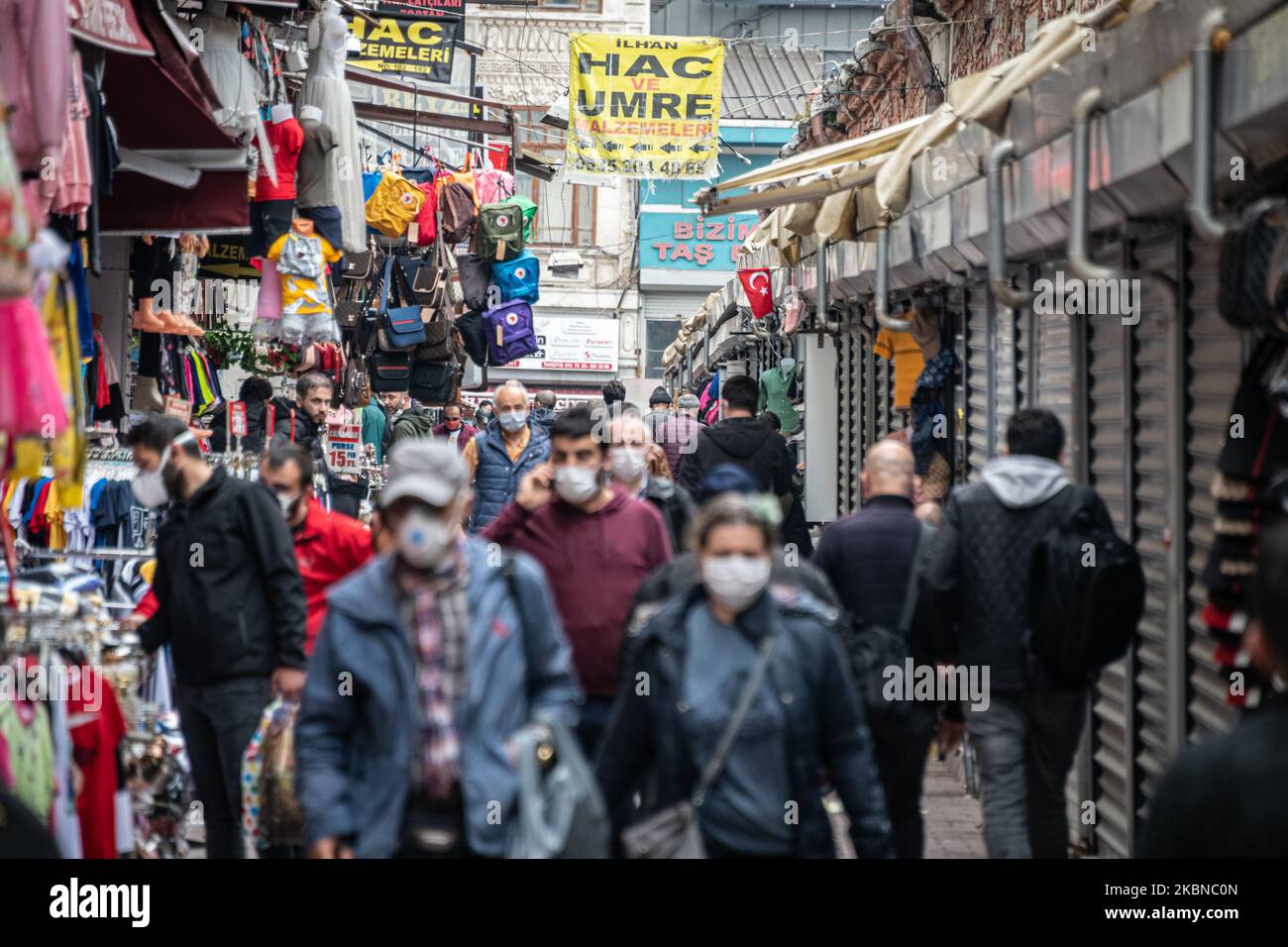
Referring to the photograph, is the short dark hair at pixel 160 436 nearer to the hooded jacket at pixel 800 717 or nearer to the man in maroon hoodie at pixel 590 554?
the man in maroon hoodie at pixel 590 554

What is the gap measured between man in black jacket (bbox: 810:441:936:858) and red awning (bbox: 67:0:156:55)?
3.68 metres

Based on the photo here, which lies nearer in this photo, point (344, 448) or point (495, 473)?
point (495, 473)

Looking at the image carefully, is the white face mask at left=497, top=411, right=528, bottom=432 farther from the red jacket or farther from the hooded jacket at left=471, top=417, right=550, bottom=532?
the red jacket

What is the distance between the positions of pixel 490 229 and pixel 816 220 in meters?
7.36

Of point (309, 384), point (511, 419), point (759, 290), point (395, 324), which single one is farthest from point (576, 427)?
point (759, 290)

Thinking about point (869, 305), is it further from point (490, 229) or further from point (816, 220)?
point (490, 229)

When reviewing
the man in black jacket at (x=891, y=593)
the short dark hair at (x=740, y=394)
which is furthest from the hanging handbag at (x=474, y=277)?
the man in black jacket at (x=891, y=593)

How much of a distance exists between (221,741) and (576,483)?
6.04ft

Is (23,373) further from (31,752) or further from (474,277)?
(474,277)

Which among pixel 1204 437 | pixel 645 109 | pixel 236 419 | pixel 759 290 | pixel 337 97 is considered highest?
pixel 645 109

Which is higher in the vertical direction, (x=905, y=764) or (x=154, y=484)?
(x=154, y=484)

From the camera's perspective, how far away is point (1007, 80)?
7953 mm

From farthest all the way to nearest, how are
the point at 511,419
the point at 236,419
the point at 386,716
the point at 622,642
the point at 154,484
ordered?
1. the point at 236,419
2. the point at 511,419
3. the point at 154,484
4. the point at 622,642
5. the point at 386,716

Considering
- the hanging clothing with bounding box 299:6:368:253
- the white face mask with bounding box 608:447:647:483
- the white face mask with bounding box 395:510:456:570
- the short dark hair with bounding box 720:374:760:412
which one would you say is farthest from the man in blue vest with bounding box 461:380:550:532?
the white face mask with bounding box 395:510:456:570
